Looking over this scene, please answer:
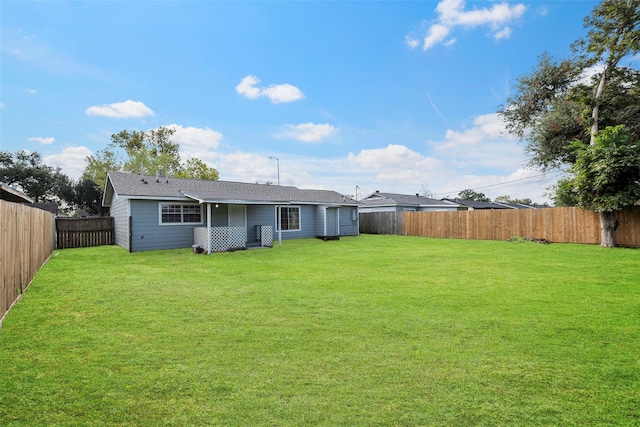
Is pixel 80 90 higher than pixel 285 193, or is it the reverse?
pixel 80 90

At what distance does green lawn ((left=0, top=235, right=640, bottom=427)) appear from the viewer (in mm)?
2281

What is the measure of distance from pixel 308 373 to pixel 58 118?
79.6 ft

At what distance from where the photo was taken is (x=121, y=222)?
14727 millimetres

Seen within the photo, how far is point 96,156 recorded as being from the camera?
1361 inches

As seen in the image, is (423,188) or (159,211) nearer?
(159,211)

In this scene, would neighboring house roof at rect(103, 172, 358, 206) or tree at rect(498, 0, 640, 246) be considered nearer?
neighboring house roof at rect(103, 172, 358, 206)

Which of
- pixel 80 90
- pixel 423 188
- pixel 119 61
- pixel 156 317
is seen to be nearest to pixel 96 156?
pixel 80 90

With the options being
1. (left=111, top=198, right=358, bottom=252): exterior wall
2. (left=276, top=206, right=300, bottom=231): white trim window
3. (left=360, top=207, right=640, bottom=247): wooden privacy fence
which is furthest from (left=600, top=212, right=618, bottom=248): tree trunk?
(left=276, top=206, right=300, bottom=231): white trim window

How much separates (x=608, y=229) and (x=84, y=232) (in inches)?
959

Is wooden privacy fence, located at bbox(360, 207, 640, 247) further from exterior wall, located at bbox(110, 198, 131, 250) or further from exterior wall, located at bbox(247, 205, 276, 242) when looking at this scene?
exterior wall, located at bbox(110, 198, 131, 250)

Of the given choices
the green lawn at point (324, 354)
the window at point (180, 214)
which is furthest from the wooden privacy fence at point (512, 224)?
the window at point (180, 214)

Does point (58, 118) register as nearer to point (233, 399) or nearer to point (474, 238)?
point (233, 399)

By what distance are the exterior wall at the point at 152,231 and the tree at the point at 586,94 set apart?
17932mm

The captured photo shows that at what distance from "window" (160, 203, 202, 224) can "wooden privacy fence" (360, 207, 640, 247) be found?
13628 millimetres
